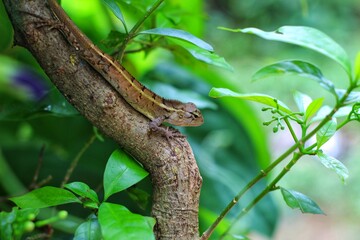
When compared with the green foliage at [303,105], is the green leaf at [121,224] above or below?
below

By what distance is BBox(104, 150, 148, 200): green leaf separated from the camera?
1.02 metres

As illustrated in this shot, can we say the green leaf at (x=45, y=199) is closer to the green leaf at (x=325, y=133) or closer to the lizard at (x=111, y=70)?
the lizard at (x=111, y=70)

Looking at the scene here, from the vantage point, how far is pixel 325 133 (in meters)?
1.03

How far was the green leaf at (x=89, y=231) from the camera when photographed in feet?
3.17

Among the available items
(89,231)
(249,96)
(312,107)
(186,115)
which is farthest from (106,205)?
(186,115)

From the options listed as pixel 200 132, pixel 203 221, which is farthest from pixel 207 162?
pixel 203 221

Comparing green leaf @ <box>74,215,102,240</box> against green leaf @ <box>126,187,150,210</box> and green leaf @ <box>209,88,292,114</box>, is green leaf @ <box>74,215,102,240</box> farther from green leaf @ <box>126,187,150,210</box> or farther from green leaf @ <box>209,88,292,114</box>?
green leaf @ <box>209,88,292,114</box>

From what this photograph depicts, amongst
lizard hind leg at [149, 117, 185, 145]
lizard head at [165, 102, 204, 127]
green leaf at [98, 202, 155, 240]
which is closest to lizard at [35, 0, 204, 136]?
lizard hind leg at [149, 117, 185, 145]

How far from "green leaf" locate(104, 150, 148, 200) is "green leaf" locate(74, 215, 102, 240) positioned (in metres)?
0.06

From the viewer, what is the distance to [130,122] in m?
1.08

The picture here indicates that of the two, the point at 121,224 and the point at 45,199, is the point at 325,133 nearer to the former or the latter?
the point at 121,224

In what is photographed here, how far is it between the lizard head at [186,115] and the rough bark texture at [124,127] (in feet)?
1.44

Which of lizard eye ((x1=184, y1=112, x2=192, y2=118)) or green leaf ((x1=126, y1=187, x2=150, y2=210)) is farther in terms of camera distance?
lizard eye ((x1=184, y1=112, x2=192, y2=118))

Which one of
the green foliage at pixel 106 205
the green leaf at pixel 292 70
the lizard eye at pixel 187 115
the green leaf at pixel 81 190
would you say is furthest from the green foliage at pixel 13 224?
the lizard eye at pixel 187 115
